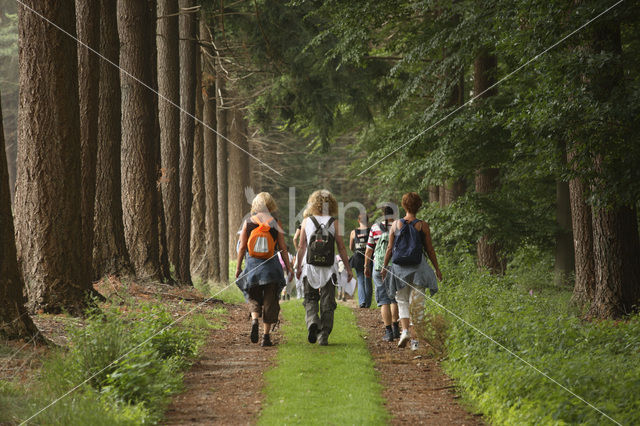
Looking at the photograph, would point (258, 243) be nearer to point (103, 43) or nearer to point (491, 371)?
point (491, 371)

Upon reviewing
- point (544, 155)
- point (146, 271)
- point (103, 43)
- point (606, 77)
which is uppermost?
point (103, 43)

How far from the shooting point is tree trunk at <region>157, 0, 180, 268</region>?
1509cm

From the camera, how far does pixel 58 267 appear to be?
823 cm

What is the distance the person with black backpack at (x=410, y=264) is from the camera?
27.4 ft

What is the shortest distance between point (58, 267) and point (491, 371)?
5246mm

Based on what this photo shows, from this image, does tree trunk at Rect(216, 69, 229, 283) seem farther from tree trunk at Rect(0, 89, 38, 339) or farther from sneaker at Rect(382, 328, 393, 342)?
tree trunk at Rect(0, 89, 38, 339)

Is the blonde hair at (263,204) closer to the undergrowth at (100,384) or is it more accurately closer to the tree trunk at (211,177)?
the undergrowth at (100,384)

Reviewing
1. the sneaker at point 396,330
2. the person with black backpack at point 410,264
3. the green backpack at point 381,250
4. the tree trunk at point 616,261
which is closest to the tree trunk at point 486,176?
the tree trunk at point 616,261

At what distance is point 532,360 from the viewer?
5598 millimetres

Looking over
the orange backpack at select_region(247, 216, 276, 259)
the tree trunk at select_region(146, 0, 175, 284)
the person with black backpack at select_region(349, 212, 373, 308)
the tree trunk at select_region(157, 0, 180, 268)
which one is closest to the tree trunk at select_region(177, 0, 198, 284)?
the tree trunk at select_region(157, 0, 180, 268)

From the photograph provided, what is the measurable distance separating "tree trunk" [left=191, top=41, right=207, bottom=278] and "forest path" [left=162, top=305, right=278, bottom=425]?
10.9 meters

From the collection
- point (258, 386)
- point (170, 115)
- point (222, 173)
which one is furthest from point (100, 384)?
point (222, 173)

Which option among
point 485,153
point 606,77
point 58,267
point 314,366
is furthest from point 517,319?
point 485,153

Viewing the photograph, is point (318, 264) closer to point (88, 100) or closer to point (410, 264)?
point (410, 264)
